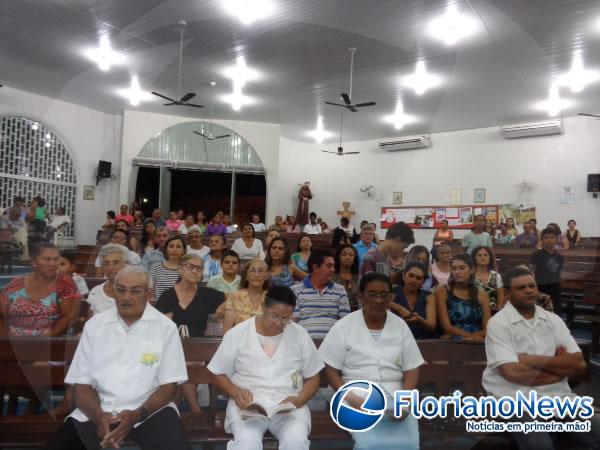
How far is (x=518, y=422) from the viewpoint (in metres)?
2.14

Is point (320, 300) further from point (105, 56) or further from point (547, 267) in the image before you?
point (105, 56)

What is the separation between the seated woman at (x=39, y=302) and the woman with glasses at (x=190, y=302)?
1.80ft

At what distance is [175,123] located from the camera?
39.3ft

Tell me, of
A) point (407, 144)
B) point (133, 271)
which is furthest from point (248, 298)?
point (407, 144)

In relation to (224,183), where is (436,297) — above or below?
below

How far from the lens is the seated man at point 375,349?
7.33 feet

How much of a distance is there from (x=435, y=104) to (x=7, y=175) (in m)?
8.83

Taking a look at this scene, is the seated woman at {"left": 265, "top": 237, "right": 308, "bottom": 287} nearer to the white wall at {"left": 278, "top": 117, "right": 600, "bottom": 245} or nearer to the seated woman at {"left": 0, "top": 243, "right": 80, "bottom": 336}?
the seated woman at {"left": 0, "top": 243, "right": 80, "bottom": 336}

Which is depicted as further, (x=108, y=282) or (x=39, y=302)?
(x=108, y=282)

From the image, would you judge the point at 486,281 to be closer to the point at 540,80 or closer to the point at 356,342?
the point at 356,342

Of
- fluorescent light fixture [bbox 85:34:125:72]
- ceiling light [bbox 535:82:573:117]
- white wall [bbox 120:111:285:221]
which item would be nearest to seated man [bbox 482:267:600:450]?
fluorescent light fixture [bbox 85:34:125:72]

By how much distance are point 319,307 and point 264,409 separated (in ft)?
3.48

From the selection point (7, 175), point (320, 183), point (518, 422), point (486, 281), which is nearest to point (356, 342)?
point (518, 422)

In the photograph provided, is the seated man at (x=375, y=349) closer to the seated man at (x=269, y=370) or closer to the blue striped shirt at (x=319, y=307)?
the seated man at (x=269, y=370)
